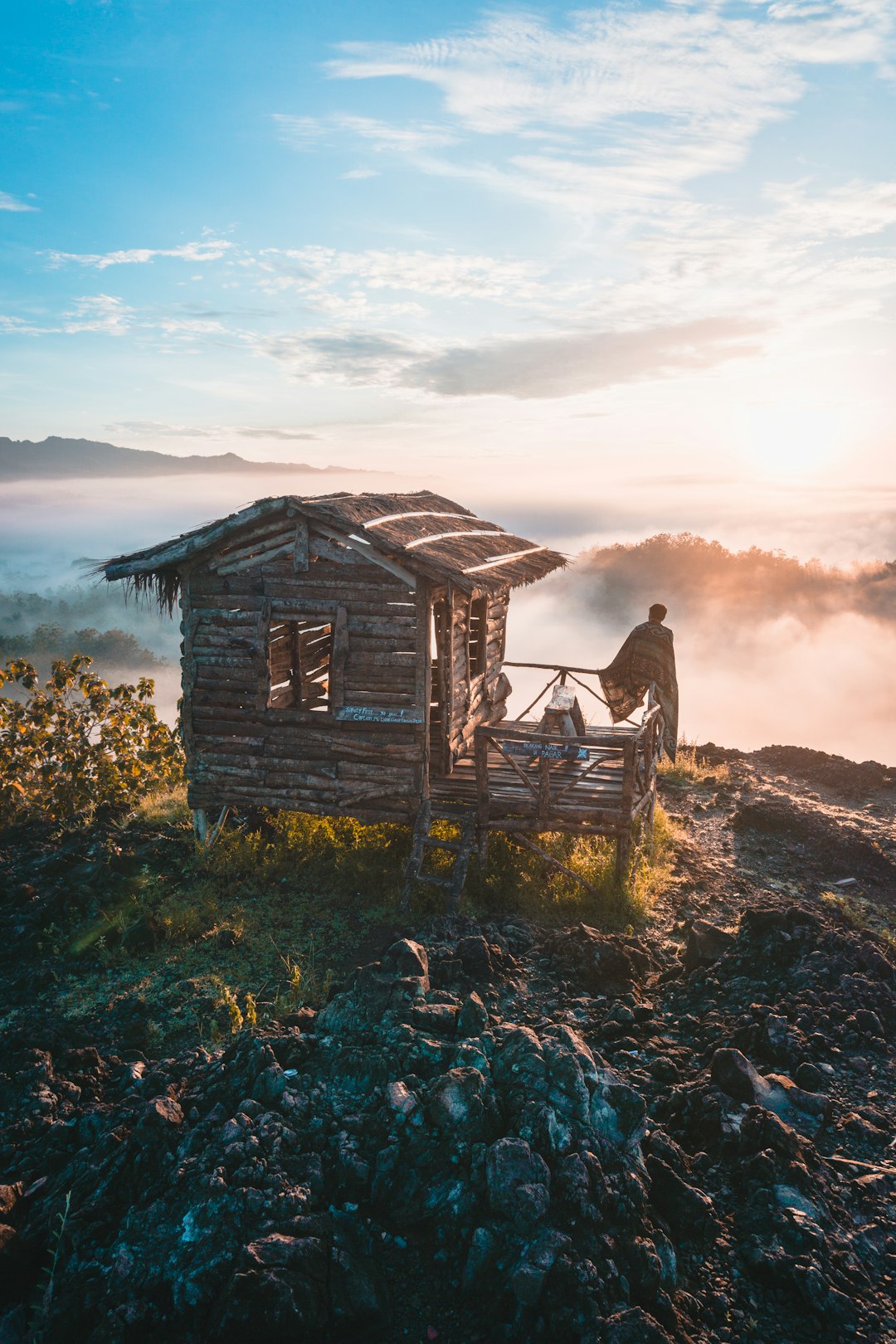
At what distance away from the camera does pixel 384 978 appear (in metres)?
6.90

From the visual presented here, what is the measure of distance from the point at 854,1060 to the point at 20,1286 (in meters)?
6.44

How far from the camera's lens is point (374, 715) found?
1027 cm

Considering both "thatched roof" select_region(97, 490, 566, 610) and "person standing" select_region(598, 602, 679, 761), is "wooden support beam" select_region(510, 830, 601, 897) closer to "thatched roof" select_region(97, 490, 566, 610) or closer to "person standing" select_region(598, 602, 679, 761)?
"thatched roof" select_region(97, 490, 566, 610)

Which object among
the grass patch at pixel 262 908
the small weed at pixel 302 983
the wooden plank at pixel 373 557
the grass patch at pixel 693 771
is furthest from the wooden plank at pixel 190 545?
the grass patch at pixel 693 771

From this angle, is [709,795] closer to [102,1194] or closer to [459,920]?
[459,920]

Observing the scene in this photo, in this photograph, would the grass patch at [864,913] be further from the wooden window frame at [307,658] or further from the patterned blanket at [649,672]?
the wooden window frame at [307,658]

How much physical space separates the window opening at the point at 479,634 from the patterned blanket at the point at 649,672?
7.74 ft

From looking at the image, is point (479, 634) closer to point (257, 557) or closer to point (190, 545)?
point (257, 557)

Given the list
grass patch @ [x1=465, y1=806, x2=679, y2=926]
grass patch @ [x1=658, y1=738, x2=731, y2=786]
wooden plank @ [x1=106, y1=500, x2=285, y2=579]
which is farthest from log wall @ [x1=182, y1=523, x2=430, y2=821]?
grass patch @ [x1=658, y1=738, x2=731, y2=786]

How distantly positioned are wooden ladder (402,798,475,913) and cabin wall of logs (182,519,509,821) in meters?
0.28

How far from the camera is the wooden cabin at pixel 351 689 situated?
1002 centimetres

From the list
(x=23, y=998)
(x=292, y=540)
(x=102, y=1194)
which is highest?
A: (x=292, y=540)

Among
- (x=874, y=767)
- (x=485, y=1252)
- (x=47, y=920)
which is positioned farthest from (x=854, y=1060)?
(x=874, y=767)

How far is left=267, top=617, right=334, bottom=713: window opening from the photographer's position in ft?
40.3
